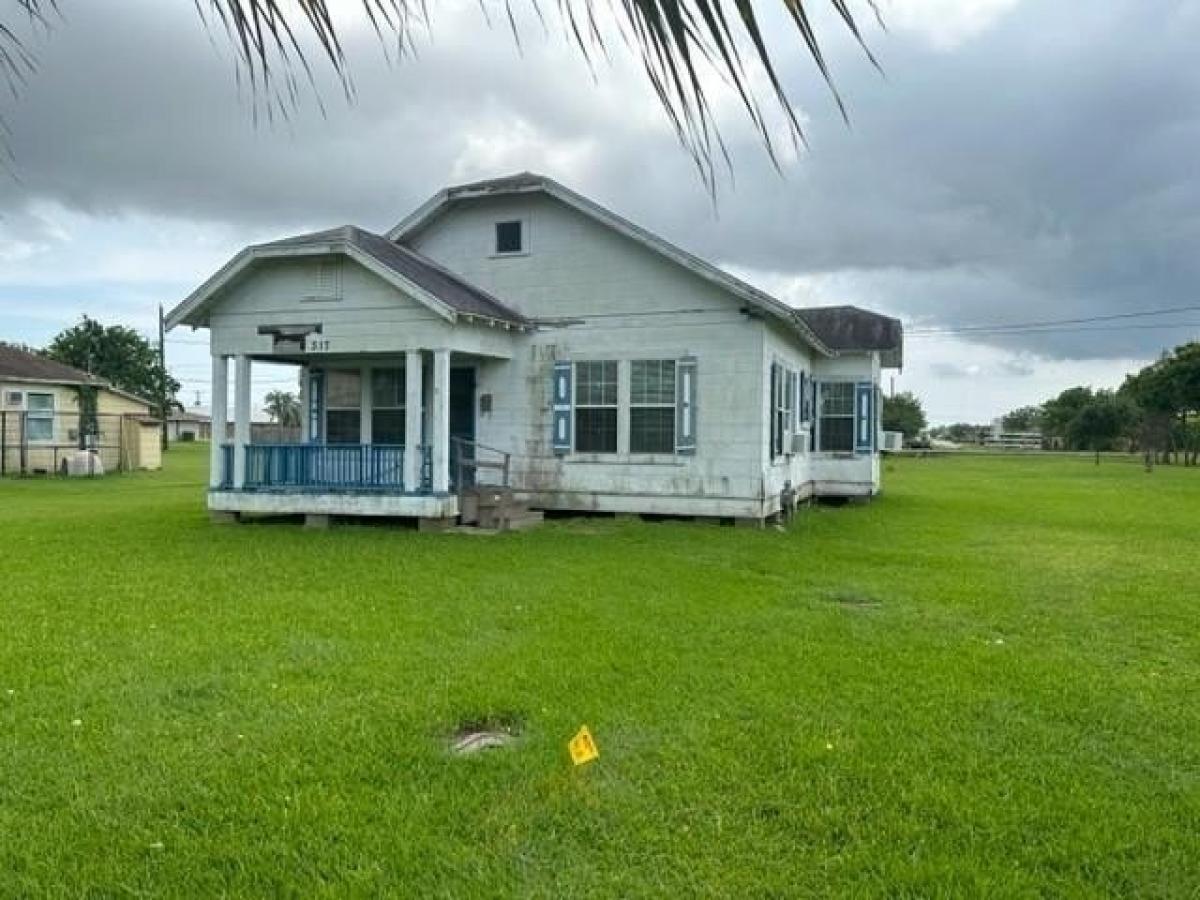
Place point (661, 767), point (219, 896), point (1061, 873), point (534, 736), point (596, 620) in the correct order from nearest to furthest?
→ point (219, 896) → point (1061, 873) → point (661, 767) → point (534, 736) → point (596, 620)

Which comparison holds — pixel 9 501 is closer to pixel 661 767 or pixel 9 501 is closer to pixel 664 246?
pixel 664 246

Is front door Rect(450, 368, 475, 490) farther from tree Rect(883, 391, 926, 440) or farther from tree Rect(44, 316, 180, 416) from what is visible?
tree Rect(883, 391, 926, 440)

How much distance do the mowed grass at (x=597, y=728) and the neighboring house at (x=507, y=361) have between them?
3.34 metres

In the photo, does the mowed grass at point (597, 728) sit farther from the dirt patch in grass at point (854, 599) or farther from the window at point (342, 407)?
the window at point (342, 407)

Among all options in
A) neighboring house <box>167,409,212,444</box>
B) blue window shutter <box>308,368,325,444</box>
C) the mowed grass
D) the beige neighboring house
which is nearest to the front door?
blue window shutter <box>308,368,325,444</box>

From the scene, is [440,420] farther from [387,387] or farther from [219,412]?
[219,412]

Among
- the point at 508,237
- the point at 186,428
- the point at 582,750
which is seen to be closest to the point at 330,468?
the point at 508,237

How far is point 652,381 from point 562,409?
1403mm

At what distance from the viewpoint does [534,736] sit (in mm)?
4512

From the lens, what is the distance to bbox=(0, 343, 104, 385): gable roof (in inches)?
1101

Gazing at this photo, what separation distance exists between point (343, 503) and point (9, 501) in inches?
368

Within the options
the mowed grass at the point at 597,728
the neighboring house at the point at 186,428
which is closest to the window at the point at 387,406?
the mowed grass at the point at 597,728

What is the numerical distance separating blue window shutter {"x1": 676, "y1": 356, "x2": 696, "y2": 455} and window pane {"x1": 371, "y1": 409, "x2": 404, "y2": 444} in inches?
174

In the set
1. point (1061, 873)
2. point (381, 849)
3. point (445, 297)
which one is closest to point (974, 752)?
point (1061, 873)
